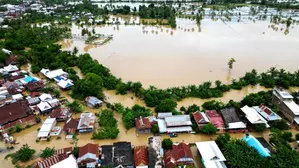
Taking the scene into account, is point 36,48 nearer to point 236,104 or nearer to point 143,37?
point 143,37

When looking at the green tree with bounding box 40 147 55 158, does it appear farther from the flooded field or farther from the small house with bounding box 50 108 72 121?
the flooded field

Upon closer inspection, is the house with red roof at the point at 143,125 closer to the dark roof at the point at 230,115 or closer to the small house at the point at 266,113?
the dark roof at the point at 230,115

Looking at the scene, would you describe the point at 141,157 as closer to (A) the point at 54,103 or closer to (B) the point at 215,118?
(B) the point at 215,118

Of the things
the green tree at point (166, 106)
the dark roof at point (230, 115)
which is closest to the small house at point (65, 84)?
the green tree at point (166, 106)

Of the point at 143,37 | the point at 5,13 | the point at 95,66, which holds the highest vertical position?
the point at 5,13

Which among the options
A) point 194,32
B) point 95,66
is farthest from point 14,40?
point 194,32

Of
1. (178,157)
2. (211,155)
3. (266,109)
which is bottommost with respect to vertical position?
(178,157)

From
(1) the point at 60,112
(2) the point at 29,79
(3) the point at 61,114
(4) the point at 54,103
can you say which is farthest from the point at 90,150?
(2) the point at 29,79
